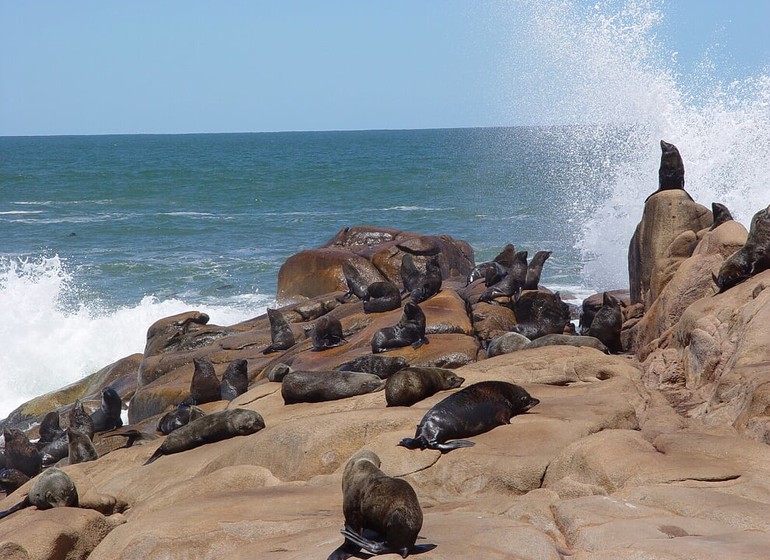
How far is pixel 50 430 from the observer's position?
1428 centimetres

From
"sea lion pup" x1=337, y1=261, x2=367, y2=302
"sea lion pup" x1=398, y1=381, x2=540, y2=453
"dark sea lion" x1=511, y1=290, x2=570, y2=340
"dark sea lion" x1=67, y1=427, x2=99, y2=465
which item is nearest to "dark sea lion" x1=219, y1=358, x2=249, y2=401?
"dark sea lion" x1=67, y1=427, x2=99, y2=465

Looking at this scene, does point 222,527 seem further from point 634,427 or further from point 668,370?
point 668,370

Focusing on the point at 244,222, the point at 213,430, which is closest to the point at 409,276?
the point at 213,430

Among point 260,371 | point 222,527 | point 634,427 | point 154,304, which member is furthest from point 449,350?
point 154,304

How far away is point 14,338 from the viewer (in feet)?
77.9

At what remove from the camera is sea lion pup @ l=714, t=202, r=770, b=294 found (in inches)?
418

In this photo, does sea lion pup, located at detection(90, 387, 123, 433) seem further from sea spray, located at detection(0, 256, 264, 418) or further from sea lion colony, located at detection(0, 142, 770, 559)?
sea spray, located at detection(0, 256, 264, 418)

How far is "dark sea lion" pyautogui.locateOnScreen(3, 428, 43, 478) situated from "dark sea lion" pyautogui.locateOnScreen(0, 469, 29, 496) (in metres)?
0.56

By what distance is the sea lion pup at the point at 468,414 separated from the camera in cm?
783

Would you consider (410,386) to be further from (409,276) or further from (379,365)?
(409,276)

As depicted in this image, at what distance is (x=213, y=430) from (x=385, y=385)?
1816mm

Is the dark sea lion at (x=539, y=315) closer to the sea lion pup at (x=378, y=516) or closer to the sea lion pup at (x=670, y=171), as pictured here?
the sea lion pup at (x=670, y=171)

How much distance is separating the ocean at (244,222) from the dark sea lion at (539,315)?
7928mm

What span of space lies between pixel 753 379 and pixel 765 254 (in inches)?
115
